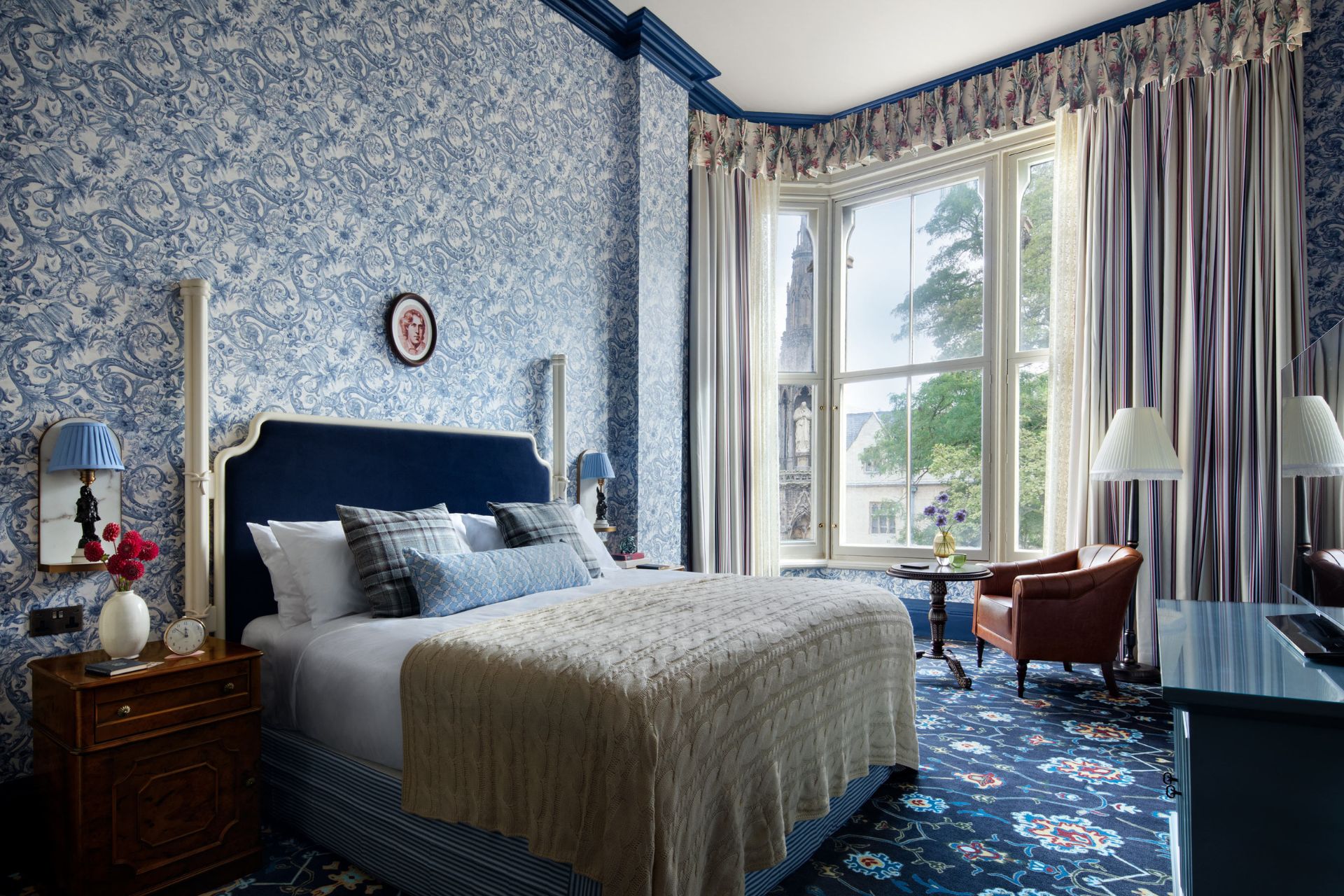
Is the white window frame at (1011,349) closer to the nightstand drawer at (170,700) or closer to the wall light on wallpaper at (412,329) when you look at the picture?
the wall light on wallpaper at (412,329)

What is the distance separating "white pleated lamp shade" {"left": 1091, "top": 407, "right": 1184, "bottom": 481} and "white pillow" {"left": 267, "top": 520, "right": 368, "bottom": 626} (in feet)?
11.9

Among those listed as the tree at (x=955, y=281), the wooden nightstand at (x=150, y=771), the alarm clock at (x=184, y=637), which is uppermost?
the tree at (x=955, y=281)

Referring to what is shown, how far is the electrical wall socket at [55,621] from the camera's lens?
225 centimetres

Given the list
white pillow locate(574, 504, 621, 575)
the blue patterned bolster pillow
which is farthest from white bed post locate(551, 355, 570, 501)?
the blue patterned bolster pillow

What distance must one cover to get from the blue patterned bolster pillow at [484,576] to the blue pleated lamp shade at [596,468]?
135 cm

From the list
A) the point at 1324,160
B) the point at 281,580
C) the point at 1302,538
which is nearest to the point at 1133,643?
the point at 1302,538

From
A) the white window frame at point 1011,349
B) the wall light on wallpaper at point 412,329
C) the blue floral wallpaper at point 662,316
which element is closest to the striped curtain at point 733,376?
the blue floral wallpaper at point 662,316

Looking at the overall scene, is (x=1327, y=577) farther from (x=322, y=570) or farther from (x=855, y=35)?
(x=855, y=35)

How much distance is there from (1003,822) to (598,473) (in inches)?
102

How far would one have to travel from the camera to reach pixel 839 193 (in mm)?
5676

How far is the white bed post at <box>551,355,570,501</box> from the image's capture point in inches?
162

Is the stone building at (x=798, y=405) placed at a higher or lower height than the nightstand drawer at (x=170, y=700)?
higher

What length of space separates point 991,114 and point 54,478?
518cm

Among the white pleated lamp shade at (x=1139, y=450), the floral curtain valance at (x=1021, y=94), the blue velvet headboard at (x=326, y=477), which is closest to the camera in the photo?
the blue velvet headboard at (x=326, y=477)
